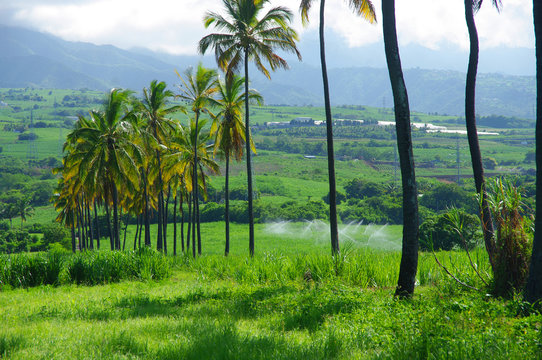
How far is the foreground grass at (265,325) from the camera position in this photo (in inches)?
230

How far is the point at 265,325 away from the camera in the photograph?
7738 mm

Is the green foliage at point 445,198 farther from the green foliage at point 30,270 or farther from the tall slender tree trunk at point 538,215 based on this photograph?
the tall slender tree trunk at point 538,215

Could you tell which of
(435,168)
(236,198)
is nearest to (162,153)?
Result: (236,198)

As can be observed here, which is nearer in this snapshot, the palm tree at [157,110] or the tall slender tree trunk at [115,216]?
the tall slender tree trunk at [115,216]

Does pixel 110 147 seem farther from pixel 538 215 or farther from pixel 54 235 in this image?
pixel 54 235

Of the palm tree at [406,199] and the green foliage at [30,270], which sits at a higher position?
the palm tree at [406,199]

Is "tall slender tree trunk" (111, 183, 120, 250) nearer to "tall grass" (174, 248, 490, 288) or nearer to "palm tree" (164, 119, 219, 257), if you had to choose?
"palm tree" (164, 119, 219, 257)

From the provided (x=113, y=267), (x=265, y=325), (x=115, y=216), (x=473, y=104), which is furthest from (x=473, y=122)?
(x=115, y=216)

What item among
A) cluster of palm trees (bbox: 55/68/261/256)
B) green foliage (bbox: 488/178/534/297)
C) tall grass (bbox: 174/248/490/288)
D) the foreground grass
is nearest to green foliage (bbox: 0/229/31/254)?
cluster of palm trees (bbox: 55/68/261/256)

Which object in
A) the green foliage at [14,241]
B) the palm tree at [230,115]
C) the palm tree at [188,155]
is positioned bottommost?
the green foliage at [14,241]

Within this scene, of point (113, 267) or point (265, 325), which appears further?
point (113, 267)

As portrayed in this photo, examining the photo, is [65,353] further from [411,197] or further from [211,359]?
[411,197]

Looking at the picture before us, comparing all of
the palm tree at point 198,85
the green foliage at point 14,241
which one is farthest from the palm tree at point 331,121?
the green foliage at point 14,241

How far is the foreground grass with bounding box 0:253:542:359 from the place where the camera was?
230 inches
